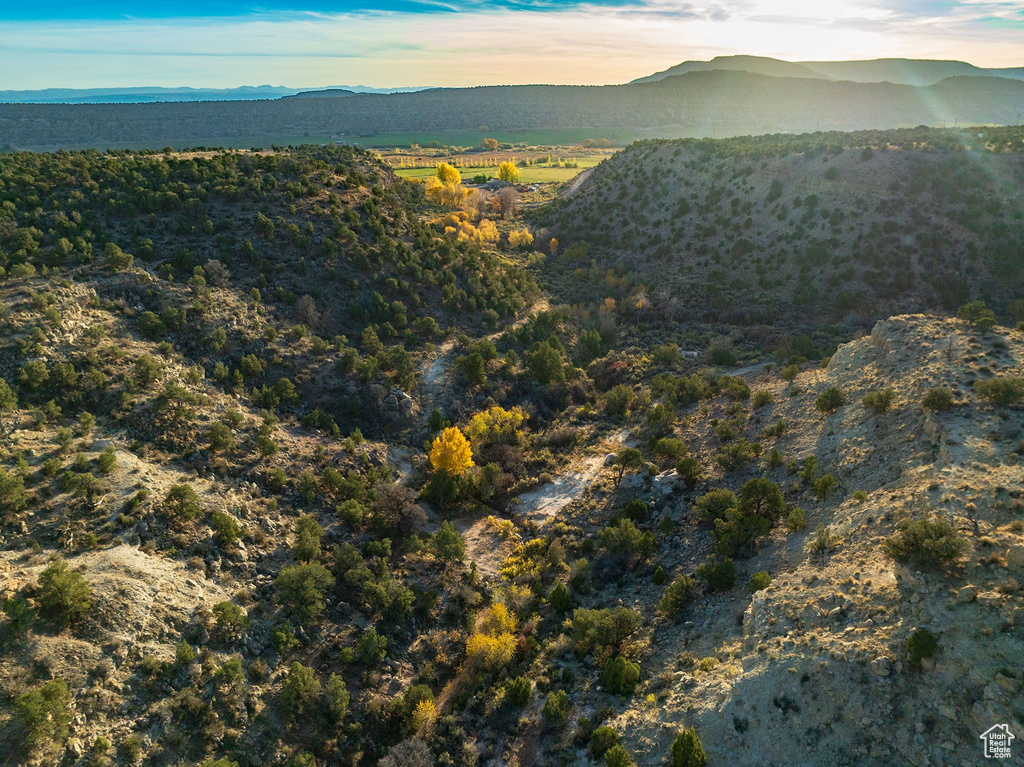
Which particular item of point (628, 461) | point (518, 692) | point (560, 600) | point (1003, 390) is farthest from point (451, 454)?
point (1003, 390)

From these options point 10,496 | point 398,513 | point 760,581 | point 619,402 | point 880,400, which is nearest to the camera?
point 10,496

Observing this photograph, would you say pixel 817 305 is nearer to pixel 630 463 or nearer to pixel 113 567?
pixel 630 463

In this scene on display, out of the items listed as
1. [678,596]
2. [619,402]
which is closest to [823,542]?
[678,596]

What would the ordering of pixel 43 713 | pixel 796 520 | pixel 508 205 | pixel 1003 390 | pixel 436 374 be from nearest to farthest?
pixel 43 713 → pixel 1003 390 → pixel 796 520 → pixel 436 374 → pixel 508 205

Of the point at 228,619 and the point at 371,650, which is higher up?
the point at 228,619

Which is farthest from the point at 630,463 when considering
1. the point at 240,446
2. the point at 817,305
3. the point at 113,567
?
the point at 817,305

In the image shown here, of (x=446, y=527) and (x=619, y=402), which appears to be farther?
(x=619, y=402)

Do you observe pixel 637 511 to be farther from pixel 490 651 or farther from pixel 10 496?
pixel 10 496

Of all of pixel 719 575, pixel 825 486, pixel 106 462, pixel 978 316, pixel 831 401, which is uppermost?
pixel 978 316
